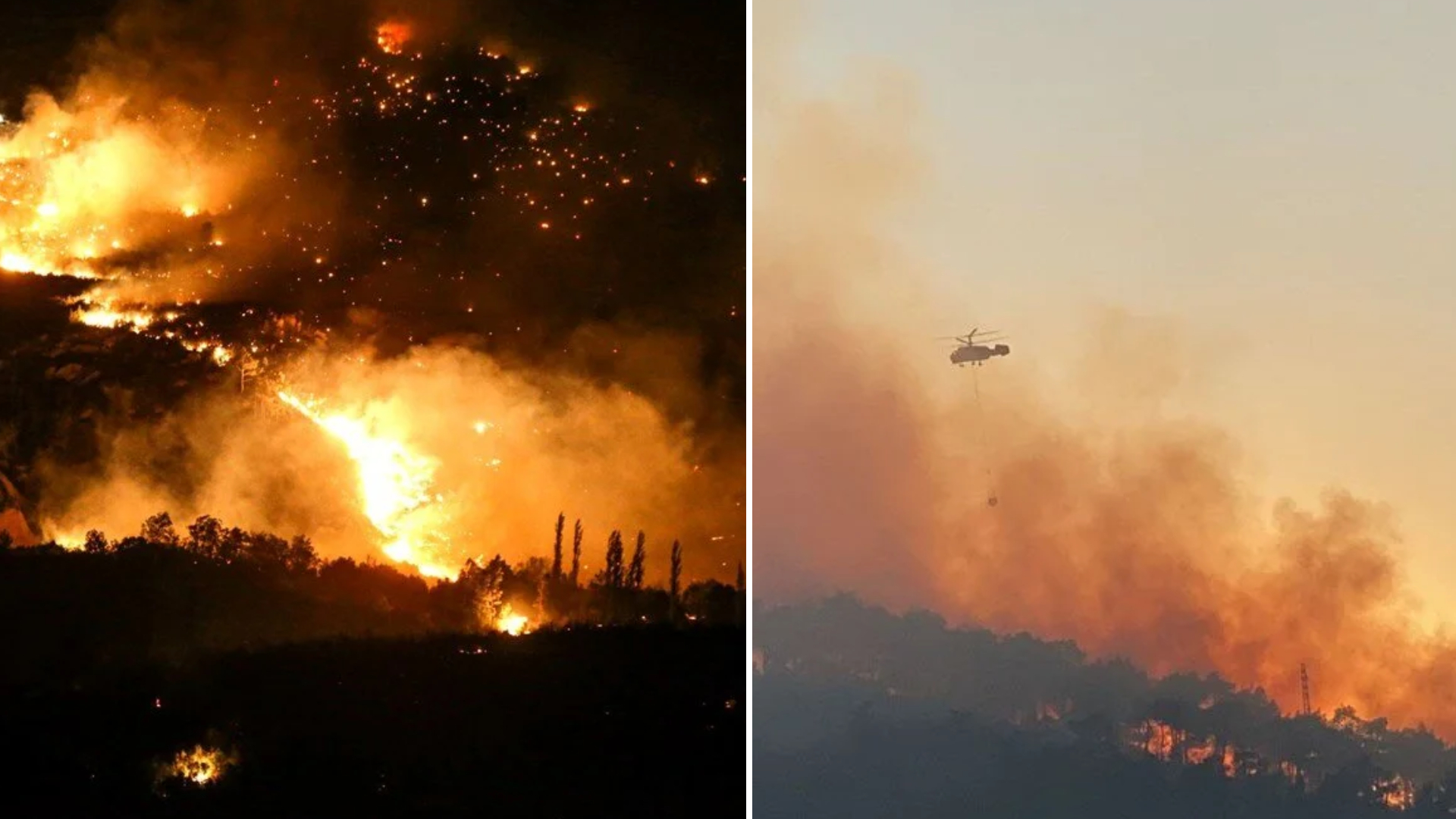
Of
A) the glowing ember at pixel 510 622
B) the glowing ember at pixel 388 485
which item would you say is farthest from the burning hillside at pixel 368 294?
the glowing ember at pixel 510 622

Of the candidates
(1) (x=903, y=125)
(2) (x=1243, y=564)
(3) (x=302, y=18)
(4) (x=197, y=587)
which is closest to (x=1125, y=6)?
(1) (x=903, y=125)

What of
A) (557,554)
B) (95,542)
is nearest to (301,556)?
(95,542)

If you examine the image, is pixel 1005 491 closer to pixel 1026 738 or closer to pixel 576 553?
pixel 1026 738

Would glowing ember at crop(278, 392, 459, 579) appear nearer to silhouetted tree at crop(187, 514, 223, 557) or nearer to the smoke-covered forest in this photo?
silhouetted tree at crop(187, 514, 223, 557)

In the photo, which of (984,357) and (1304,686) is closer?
(1304,686)

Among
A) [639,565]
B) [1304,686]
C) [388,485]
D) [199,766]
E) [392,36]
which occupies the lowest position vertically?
[199,766]

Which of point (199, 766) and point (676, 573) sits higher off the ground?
point (676, 573)

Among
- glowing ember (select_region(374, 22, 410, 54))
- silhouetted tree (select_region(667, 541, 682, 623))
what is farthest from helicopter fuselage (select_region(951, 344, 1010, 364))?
glowing ember (select_region(374, 22, 410, 54))
